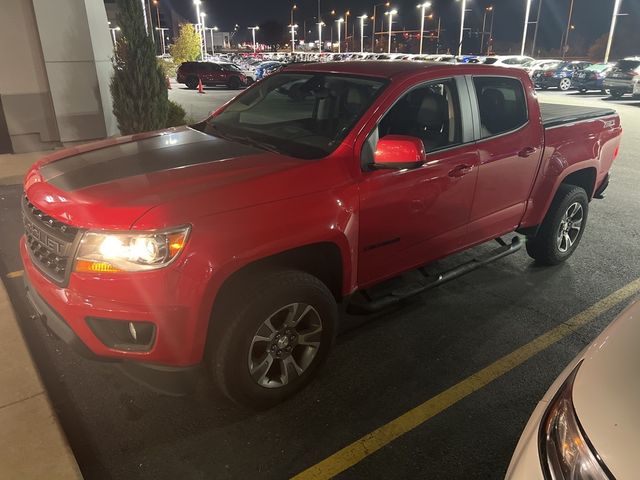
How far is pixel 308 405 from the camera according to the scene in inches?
124

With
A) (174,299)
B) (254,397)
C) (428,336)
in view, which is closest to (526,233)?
(428,336)

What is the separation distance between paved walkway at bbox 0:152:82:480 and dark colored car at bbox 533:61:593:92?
2642 cm

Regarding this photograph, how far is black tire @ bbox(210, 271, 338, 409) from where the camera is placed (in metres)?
2.74

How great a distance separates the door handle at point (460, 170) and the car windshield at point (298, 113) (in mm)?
775

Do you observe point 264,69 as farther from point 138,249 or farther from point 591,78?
point 138,249

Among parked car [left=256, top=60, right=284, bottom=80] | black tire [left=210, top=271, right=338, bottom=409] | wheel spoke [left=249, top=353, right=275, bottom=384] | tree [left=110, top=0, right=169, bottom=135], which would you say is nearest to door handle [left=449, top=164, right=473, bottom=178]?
black tire [left=210, top=271, right=338, bottom=409]

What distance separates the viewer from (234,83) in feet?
88.3

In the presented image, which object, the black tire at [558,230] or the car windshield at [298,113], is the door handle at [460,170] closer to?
the car windshield at [298,113]

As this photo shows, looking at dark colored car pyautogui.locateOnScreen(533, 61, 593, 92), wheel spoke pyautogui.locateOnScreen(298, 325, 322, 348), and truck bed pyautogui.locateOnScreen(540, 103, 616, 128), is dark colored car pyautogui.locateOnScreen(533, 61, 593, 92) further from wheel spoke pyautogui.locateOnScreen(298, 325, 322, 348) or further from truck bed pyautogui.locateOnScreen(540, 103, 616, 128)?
wheel spoke pyautogui.locateOnScreen(298, 325, 322, 348)

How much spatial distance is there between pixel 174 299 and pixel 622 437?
6.11ft

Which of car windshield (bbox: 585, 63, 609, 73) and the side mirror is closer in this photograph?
the side mirror

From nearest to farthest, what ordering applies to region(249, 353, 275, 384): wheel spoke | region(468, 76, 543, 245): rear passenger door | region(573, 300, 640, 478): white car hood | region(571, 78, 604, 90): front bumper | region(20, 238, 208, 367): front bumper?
1. region(573, 300, 640, 478): white car hood
2. region(20, 238, 208, 367): front bumper
3. region(249, 353, 275, 384): wheel spoke
4. region(468, 76, 543, 245): rear passenger door
5. region(571, 78, 604, 90): front bumper

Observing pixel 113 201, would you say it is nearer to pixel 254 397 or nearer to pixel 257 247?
pixel 257 247

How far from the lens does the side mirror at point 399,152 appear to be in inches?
120
